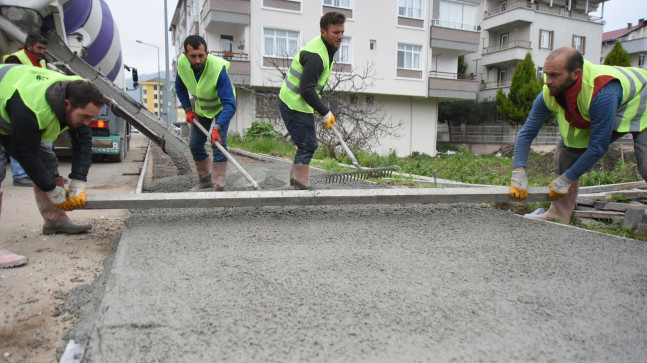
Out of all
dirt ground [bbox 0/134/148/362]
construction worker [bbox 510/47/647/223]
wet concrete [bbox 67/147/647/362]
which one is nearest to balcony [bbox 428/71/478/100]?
construction worker [bbox 510/47/647/223]

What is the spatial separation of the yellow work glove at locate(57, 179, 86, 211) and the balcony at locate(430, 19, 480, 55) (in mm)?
21859

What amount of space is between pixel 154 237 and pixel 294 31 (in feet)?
59.6

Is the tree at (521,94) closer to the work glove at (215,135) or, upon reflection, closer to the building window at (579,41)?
the building window at (579,41)

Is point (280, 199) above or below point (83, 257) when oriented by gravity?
above

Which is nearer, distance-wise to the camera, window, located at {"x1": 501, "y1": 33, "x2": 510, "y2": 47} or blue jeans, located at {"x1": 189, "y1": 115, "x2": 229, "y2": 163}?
blue jeans, located at {"x1": 189, "y1": 115, "x2": 229, "y2": 163}

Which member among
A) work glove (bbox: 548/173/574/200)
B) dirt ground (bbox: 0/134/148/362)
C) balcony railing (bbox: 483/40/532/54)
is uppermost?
balcony railing (bbox: 483/40/532/54)

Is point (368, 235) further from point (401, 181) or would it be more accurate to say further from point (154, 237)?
point (401, 181)

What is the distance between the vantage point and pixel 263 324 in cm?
168

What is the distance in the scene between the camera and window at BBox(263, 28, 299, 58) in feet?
62.7

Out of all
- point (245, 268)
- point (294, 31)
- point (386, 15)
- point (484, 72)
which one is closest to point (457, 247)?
point (245, 268)

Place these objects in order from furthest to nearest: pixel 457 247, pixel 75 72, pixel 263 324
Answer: pixel 75 72
pixel 457 247
pixel 263 324

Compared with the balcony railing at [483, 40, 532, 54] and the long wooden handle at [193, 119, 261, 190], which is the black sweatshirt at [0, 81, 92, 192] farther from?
the balcony railing at [483, 40, 532, 54]

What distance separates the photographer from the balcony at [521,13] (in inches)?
1032

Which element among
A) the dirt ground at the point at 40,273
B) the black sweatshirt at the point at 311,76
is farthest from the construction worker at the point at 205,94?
the dirt ground at the point at 40,273
